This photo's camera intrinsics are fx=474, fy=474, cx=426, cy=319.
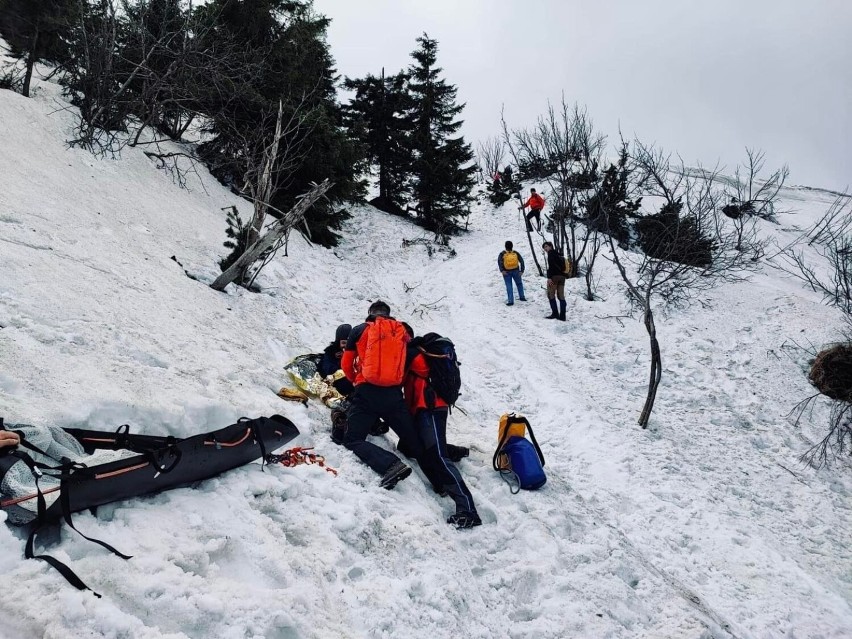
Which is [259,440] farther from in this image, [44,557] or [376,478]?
[44,557]

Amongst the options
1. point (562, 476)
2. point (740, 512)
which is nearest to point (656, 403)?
point (740, 512)

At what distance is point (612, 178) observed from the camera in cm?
1588

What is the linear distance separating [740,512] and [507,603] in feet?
13.9

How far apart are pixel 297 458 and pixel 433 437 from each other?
4.48 feet

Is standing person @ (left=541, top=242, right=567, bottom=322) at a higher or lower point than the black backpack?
higher

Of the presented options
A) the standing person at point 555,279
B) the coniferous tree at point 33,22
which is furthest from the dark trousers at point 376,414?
the coniferous tree at point 33,22

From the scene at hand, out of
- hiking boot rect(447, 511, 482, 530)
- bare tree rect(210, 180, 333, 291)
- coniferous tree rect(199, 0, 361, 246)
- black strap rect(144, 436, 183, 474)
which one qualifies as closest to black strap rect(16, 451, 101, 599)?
black strap rect(144, 436, 183, 474)

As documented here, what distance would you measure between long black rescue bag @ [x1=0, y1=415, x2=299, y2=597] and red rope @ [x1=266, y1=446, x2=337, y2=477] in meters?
0.09

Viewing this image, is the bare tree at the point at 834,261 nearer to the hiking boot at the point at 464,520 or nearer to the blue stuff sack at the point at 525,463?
the blue stuff sack at the point at 525,463

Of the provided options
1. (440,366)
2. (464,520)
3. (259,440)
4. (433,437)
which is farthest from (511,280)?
(259,440)

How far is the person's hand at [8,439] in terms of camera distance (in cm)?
253

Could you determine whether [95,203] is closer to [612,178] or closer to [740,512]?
[740,512]

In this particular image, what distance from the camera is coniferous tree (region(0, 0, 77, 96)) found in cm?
1123

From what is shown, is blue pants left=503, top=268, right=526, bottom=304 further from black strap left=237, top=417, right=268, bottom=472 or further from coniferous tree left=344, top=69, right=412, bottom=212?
coniferous tree left=344, top=69, right=412, bottom=212
